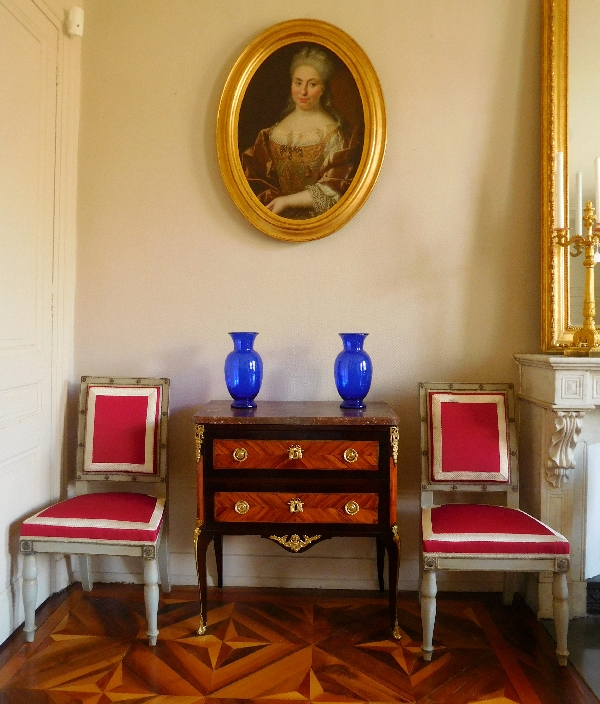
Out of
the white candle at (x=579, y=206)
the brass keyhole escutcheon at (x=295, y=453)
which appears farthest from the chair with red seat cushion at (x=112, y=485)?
the white candle at (x=579, y=206)

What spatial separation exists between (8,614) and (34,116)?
214 centimetres

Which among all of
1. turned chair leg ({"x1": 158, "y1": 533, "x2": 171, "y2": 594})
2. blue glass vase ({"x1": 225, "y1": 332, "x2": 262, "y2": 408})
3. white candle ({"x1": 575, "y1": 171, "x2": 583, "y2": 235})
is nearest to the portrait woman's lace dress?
blue glass vase ({"x1": 225, "y1": 332, "x2": 262, "y2": 408})

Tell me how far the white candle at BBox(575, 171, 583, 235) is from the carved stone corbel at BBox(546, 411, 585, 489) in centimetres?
91

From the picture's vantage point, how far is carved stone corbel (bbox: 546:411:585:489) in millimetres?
2285

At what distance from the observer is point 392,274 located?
9.04 feet

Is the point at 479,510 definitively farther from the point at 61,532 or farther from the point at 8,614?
the point at 8,614

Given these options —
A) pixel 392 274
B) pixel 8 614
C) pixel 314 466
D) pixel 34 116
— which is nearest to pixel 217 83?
pixel 34 116

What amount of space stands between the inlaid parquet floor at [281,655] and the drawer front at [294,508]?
51cm

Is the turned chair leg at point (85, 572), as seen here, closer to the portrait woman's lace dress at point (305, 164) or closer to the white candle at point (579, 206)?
the portrait woman's lace dress at point (305, 164)

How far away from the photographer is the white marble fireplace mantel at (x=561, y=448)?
7.45ft

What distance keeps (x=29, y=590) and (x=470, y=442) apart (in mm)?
1968

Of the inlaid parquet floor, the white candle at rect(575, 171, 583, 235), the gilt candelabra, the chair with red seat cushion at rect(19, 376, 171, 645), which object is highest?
the white candle at rect(575, 171, 583, 235)

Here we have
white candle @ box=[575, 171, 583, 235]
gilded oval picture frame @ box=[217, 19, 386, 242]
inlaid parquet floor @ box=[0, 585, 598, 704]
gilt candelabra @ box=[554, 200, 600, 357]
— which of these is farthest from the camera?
gilded oval picture frame @ box=[217, 19, 386, 242]

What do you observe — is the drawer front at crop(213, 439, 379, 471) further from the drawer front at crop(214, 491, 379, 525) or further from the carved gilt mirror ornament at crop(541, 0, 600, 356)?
the carved gilt mirror ornament at crop(541, 0, 600, 356)
